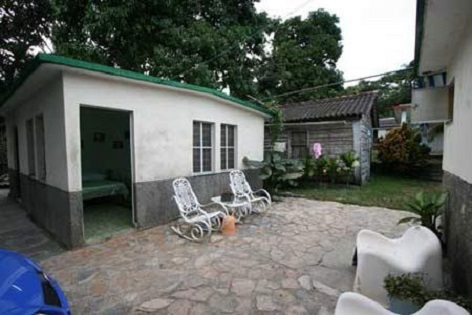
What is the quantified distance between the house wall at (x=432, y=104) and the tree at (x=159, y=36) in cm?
749

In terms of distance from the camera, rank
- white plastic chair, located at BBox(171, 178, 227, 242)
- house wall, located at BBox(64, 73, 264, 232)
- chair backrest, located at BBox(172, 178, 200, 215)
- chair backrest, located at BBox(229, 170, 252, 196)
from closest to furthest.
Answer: house wall, located at BBox(64, 73, 264, 232) → white plastic chair, located at BBox(171, 178, 227, 242) → chair backrest, located at BBox(172, 178, 200, 215) → chair backrest, located at BBox(229, 170, 252, 196)

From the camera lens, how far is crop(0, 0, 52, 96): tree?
34.9ft

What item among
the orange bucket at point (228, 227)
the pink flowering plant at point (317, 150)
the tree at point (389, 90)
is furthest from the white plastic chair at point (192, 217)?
the tree at point (389, 90)

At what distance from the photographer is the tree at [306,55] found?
57.2 ft

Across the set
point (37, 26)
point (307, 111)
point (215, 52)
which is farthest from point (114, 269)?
point (37, 26)

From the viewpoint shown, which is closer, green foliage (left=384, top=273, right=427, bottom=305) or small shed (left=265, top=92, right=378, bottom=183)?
green foliage (left=384, top=273, right=427, bottom=305)

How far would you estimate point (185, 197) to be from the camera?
566 centimetres

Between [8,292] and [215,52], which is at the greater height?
[215,52]

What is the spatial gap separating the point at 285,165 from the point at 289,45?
1225cm

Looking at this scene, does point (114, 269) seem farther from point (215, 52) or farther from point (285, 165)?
point (215, 52)

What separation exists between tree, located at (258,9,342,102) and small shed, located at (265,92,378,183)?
4729 millimetres

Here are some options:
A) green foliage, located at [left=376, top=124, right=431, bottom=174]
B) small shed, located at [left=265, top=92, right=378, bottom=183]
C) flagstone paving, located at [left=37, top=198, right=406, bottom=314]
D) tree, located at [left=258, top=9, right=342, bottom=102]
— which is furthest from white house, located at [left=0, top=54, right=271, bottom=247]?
tree, located at [left=258, top=9, right=342, bottom=102]

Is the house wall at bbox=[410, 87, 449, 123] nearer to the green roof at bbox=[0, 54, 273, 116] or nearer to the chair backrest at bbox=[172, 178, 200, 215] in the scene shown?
the chair backrest at bbox=[172, 178, 200, 215]

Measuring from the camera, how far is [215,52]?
10539 millimetres
